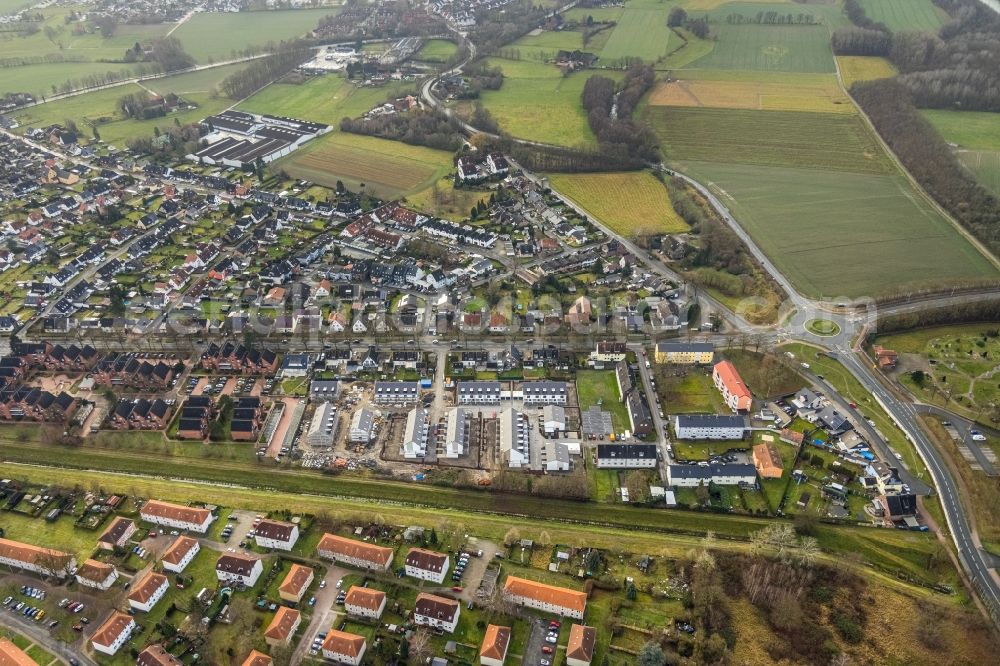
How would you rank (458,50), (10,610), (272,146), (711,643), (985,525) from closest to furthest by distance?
(711,643) < (10,610) < (985,525) < (272,146) < (458,50)

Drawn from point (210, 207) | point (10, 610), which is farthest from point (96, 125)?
point (10, 610)

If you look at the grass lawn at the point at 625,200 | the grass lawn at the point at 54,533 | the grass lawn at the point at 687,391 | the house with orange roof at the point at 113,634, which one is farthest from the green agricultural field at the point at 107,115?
the grass lawn at the point at 687,391

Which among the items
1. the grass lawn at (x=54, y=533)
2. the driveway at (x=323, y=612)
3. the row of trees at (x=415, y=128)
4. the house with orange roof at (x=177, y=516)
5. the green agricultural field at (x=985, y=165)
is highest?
the row of trees at (x=415, y=128)

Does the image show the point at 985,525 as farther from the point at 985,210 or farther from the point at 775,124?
the point at 775,124

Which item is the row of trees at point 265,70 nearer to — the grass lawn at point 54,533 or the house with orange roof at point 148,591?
the grass lawn at point 54,533

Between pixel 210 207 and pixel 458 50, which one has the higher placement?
pixel 458 50

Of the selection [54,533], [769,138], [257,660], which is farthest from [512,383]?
[769,138]
